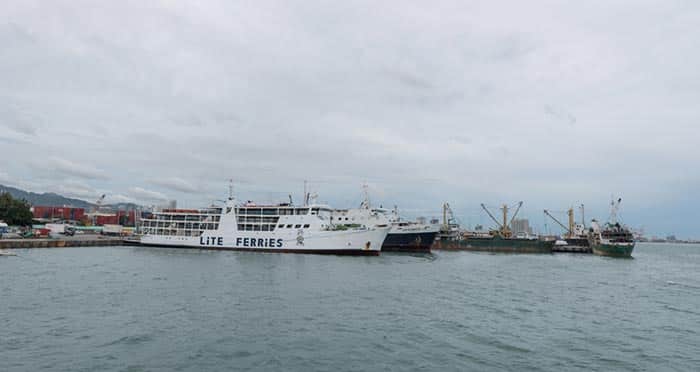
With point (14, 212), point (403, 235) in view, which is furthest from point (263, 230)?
point (14, 212)

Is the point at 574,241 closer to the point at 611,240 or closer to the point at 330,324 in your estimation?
the point at 611,240

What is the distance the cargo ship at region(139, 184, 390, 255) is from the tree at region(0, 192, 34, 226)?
21498 millimetres

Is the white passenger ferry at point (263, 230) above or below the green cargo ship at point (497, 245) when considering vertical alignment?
above

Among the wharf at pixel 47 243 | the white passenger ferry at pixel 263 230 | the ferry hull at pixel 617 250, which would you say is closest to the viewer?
the wharf at pixel 47 243

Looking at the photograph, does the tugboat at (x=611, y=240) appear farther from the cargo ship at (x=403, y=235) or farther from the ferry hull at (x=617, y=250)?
the cargo ship at (x=403, y=235)

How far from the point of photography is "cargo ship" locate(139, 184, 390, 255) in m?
52.0

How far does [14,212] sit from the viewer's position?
69500 mm

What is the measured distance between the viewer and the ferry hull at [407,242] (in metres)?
66.2

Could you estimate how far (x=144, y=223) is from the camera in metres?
69.1

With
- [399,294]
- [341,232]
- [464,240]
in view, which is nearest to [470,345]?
[399,294]

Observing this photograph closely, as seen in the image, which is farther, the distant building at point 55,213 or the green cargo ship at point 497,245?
the distant building at point 55,213

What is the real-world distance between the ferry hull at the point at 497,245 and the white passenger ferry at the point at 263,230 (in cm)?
3006

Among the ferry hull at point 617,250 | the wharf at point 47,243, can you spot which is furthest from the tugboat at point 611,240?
the wharf at point 47,243

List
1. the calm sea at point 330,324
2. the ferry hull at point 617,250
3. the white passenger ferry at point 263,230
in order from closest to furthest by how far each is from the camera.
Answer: the calm sea at point 330,324 < the white passenger ferry at point 263,230 < the ferry hull at point 617,250
